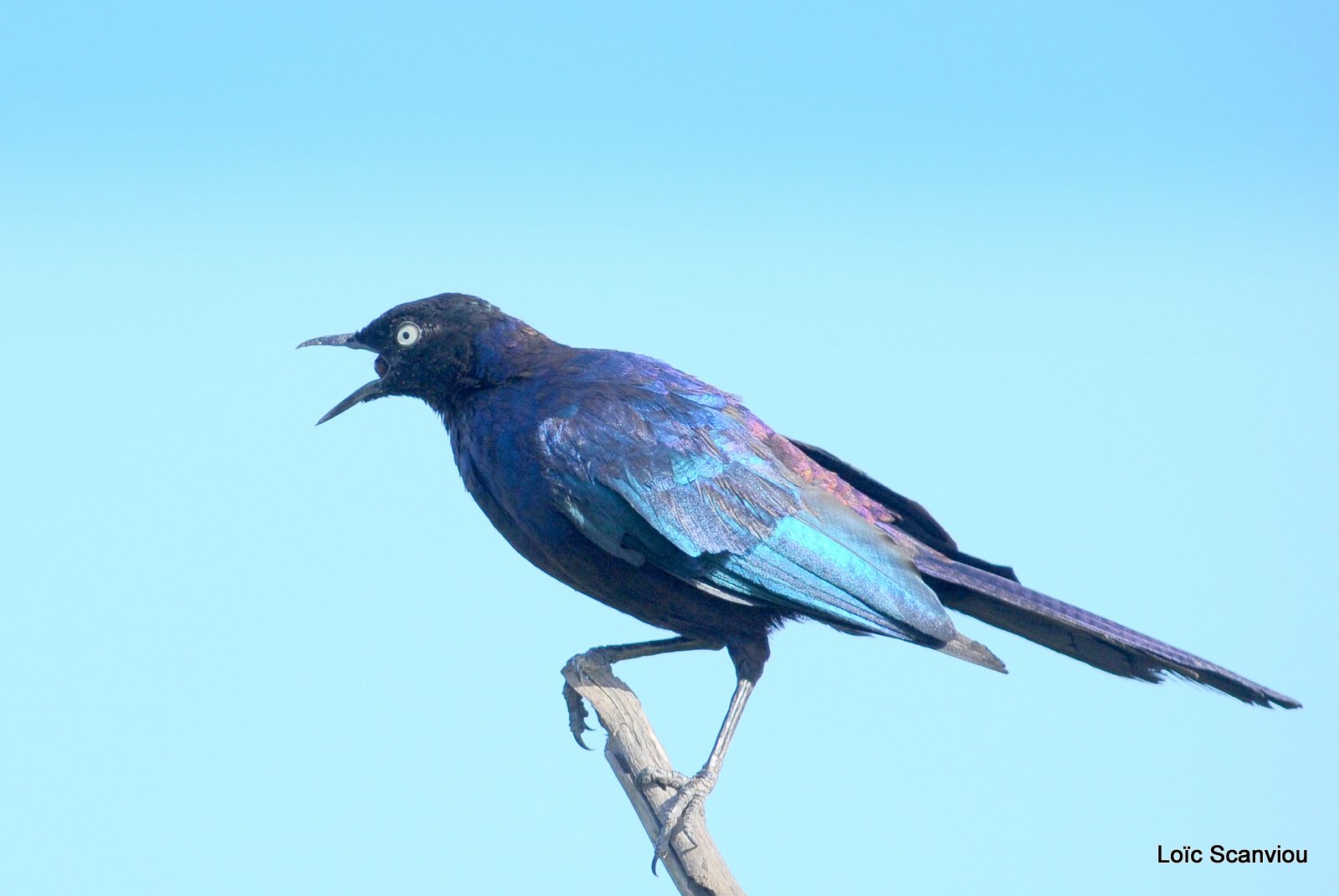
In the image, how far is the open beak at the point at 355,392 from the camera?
3.67 m

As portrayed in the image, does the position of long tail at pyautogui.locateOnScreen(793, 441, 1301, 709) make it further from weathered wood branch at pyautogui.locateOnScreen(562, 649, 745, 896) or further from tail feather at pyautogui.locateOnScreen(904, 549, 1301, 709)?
weathered wood branch at pyautogui.locateOnScreen(562, 649, 745, 896)

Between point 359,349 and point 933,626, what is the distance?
185cm

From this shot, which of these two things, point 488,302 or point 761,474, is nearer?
point 761,474

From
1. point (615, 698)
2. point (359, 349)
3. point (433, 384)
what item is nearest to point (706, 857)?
point (615, 698)

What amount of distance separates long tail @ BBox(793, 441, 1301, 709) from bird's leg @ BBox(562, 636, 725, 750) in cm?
63

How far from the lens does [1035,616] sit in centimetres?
330

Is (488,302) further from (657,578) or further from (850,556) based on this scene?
(850,556)

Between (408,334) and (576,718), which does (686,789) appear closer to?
(576,718)

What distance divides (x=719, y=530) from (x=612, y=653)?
594mm

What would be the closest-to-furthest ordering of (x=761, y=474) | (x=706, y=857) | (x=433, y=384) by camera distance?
(x=706, y=857)
(x=761, y=474)
(x=433, y=384)

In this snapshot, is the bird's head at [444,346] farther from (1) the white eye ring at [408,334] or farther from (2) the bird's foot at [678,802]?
(2) the bird's foot at [678,802]

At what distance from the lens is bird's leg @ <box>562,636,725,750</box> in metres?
3.55

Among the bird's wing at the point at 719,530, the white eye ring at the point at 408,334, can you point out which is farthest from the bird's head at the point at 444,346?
the bird's wing at the point at 719,530

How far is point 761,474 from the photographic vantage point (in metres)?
3.36
